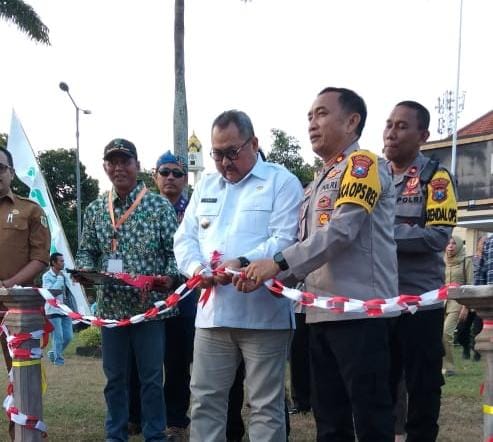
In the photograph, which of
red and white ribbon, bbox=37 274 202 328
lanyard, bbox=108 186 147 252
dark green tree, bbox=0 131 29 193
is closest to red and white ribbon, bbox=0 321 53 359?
red and white ribbon, bbox=37 274 202 328

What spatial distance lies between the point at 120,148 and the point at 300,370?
8.43 feet

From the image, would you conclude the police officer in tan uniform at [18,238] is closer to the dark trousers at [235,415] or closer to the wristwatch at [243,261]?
the dark trousers at [235,415]

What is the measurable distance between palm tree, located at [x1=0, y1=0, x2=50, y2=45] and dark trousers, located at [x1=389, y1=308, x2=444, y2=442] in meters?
18.2

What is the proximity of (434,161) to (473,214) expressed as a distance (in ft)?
75.8

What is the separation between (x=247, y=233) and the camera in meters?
3.38

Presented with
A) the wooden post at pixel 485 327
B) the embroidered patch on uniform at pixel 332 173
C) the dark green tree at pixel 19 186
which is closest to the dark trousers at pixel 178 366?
the embroidered patch on uniform at pixel 332 173

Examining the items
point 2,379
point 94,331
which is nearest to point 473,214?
point 94,331

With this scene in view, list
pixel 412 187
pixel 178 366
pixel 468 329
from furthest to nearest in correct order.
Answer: pixel 468 329, pixel 178 366, pixel 412 187

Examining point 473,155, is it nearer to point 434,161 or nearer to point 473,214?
point 473,214

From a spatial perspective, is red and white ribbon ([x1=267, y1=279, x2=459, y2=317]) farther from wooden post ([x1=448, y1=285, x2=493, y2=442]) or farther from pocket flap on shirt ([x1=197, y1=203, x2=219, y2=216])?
pocket flap on shirt ([x1=197, y1=203, x2=219, y2=216])

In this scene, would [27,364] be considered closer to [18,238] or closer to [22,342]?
[22,342]

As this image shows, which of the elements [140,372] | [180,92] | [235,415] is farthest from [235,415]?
[180,92]

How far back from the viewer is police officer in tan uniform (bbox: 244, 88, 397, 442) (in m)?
2.85

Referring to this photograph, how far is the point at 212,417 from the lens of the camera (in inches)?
133
